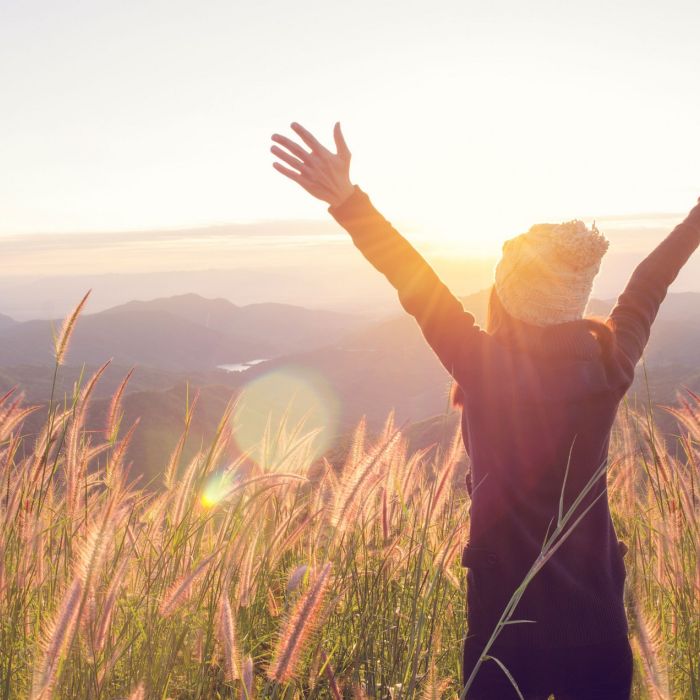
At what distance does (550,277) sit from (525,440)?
42 centimetres

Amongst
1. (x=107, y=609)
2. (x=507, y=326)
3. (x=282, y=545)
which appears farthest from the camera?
(x=282, y=545)

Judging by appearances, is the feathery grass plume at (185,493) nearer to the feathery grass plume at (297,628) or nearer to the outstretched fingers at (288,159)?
the feathery grass plume at (297,628)

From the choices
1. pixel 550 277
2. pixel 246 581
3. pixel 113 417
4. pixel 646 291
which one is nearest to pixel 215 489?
pixel 246 581

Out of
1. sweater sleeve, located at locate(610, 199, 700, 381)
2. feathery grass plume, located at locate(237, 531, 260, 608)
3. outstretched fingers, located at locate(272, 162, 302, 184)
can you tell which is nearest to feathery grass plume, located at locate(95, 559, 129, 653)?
feathery grass plume, located at locate(237, 531, 260, 608)

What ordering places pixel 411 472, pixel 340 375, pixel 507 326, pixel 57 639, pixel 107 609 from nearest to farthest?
pixel 57 639, pixel 107 609, pixel 507 326, pixel 411 472, pixel 340 375

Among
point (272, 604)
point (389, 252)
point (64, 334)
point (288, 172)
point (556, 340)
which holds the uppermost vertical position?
point (288, 172)

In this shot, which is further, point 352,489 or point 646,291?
point 646,291

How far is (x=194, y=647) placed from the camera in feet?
6.30

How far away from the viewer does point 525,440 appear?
1.73 m

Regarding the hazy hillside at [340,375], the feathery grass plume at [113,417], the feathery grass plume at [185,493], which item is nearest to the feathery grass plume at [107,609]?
the feathery grass plume at [185,493]

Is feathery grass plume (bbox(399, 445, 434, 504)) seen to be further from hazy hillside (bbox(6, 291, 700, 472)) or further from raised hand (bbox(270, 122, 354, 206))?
hazy hillside (bbox(6, 291, 700, 472))

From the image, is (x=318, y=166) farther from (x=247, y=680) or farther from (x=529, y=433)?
(x=247, y=680)

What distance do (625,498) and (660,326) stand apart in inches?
4114

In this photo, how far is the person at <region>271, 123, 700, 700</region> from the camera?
171 centimetres
